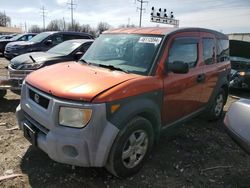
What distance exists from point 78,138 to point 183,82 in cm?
200

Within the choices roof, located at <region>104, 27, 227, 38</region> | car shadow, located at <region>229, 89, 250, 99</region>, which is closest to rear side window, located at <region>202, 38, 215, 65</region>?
roof, located at <region>104, 27, 227, 38</region>

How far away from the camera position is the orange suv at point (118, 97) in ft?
9.47

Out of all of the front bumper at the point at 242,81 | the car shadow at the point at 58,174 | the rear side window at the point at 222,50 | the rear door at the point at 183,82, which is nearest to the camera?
the car shadow at the point at 58,174

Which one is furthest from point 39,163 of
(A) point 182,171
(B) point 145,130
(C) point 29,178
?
(A) point 182,171

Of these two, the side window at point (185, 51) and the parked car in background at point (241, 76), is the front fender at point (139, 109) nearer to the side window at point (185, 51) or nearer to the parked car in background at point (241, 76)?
the side window at point (185, 51)

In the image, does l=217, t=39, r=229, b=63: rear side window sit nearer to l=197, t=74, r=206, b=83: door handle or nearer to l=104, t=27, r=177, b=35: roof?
l=197, t=74, r=206, b=83: door handle

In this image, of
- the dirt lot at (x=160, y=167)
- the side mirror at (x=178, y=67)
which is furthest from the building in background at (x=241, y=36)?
the side mirror at (x=178, y=67)

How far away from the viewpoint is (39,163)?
12.1ft

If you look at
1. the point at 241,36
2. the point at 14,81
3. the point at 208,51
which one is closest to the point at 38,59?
the point at 14,81

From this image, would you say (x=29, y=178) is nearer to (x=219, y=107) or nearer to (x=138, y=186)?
(x=138, y=186)

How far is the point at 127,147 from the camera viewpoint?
10.9ft

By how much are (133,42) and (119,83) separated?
1.15 meters

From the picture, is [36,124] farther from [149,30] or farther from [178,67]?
[149,30]

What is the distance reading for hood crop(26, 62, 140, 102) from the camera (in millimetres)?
2912
